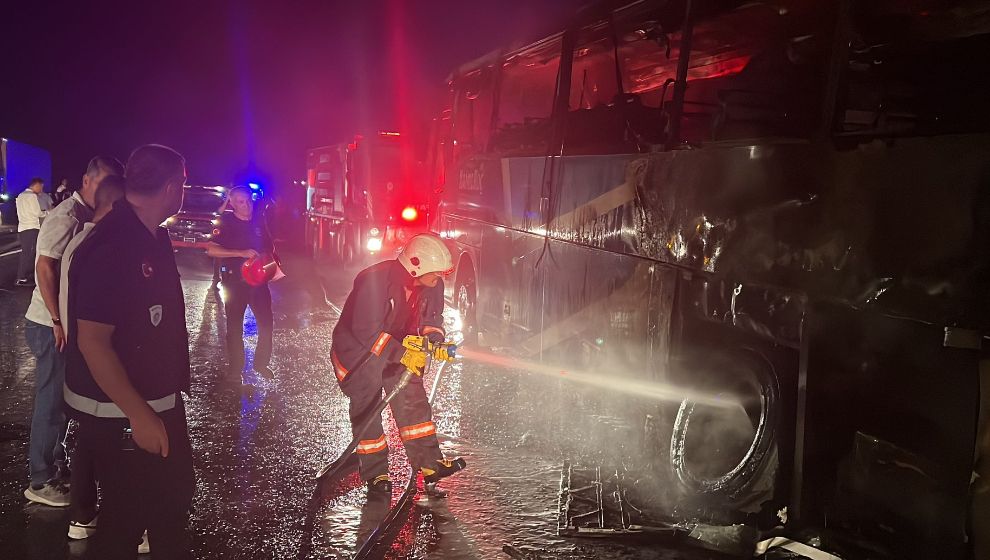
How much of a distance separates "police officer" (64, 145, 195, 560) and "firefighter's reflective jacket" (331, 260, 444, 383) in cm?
207

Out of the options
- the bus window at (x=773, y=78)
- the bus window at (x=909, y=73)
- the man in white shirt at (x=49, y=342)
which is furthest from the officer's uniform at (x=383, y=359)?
the bus window at (x=909, y=73)

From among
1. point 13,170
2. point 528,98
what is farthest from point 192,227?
point 13,170

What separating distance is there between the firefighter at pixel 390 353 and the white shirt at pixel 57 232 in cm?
169

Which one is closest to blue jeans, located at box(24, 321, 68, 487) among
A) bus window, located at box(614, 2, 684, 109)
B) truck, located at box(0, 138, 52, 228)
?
bus window, located at box(614, 2, 684, 109)

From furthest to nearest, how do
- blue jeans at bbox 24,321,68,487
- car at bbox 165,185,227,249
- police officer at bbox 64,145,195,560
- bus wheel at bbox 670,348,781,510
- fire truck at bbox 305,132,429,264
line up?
car at bbox 165,185,227,249 → fire truck at bbox 305,132,429,264 → blue jeans at bbox 24,321,68,487 → bus wheel at bbox 670,348,781,510 → police officer at bbox 64,145,195,560

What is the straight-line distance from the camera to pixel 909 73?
12.4ft

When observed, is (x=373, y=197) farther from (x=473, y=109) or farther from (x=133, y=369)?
(x=133, y=369)

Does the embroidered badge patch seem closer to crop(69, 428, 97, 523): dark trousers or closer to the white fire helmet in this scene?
crop(69, 428, 97, 523): dark trousers

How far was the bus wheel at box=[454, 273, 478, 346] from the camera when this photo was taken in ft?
33.8

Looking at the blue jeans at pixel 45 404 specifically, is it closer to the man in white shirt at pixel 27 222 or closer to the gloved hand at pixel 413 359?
the gloved hand at pixel 413 359

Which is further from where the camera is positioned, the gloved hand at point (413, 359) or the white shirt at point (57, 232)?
the gloved hand at point (413, 359)

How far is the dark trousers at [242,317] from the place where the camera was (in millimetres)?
7445

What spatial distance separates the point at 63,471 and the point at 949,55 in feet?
18.2

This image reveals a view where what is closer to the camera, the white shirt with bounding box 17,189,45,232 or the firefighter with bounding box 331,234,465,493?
the firefighter with bounding box 331,234,465,493
